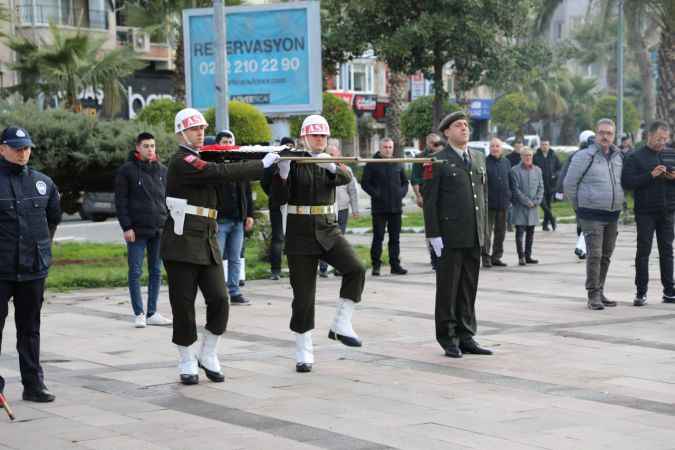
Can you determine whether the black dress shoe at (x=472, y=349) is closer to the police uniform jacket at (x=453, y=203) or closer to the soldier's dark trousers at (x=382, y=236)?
the police uniform jacket at (x=453, y=203)

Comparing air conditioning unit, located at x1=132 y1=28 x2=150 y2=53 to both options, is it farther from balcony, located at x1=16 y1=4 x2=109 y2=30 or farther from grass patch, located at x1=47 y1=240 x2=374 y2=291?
grass patch, located at x1=47 y1=240 x2=374 y2=291

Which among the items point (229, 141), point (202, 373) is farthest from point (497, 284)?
point (202, 373)

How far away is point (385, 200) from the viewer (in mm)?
16297

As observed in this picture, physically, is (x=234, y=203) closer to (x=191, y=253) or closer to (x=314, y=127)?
(x=314, y=127)

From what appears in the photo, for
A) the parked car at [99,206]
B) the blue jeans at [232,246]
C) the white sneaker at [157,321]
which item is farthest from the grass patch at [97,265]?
the parked car at [99,206]

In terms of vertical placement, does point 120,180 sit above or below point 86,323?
above

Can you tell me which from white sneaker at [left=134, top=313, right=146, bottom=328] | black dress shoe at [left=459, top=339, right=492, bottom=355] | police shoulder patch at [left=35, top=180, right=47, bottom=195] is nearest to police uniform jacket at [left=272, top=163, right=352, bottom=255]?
black dress shoe at [left=459, top=339, right=492, bottom=355]

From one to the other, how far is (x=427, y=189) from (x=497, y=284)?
5435 millimetres

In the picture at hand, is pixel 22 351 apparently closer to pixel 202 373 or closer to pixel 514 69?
pixel 202 373

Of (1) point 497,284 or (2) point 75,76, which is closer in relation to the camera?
(1) point 497,284

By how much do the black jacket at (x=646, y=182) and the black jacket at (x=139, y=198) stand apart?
4.75 metres

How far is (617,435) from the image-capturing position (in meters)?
6.85

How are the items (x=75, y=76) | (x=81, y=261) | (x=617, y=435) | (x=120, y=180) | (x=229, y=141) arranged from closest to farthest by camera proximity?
(x=617, y=435), (x=120, y=180), (x=229, y=141), (x=81, y=261), (x=75, y=76)

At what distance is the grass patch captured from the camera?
50.6 ft
